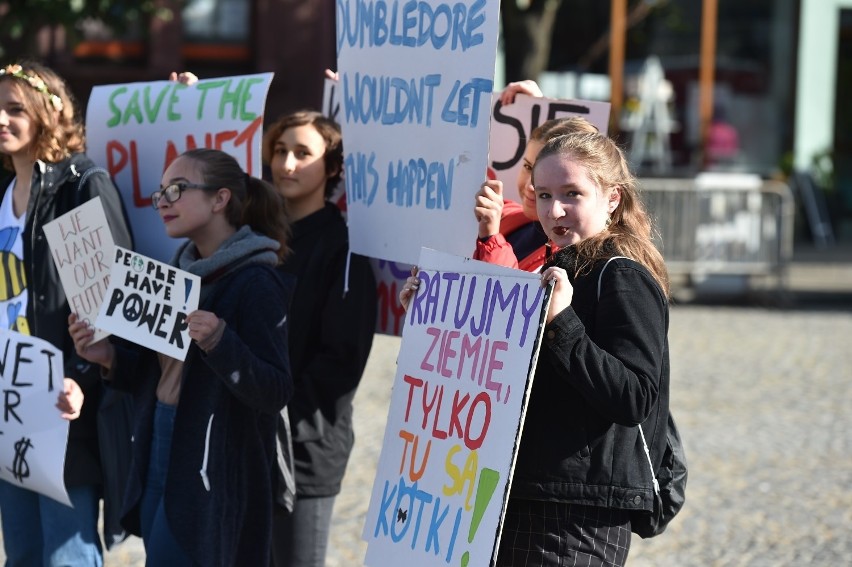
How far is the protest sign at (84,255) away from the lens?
3404 mm

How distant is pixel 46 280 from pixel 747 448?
4.36 metres

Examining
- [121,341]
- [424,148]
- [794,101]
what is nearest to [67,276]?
[121,341]

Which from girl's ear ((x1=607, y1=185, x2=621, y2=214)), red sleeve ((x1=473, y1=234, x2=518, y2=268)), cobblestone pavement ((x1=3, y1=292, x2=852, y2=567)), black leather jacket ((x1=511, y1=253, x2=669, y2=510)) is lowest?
cobblestone pavement ((x1=3, y1=292, x2=852, y2=567))

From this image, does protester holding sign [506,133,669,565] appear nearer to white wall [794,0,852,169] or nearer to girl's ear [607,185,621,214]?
girl's ear [607,185,621,214]

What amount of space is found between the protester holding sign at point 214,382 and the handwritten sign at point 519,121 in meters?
0.76

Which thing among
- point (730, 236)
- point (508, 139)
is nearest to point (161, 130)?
point (508, 139)

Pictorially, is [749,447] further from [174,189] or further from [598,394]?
[598,394]

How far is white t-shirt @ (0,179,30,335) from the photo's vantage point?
3625 millimetres

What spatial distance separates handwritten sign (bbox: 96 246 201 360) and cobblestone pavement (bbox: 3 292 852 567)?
1992 mm

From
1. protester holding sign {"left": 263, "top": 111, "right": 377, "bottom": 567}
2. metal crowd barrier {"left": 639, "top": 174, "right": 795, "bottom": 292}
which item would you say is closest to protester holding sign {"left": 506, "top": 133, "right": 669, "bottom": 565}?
protester holding sign {"left": 263, "top": 111, "right": 377, "bottom": 567}

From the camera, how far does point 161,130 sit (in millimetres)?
3939

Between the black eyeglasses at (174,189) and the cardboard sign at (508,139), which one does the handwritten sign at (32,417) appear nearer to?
the black eyeglasses at (174,189)

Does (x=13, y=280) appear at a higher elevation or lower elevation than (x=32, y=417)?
higher

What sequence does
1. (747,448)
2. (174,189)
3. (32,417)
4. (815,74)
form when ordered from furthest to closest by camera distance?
(815,74) < (747,448) < (32,417) < (174,189)
